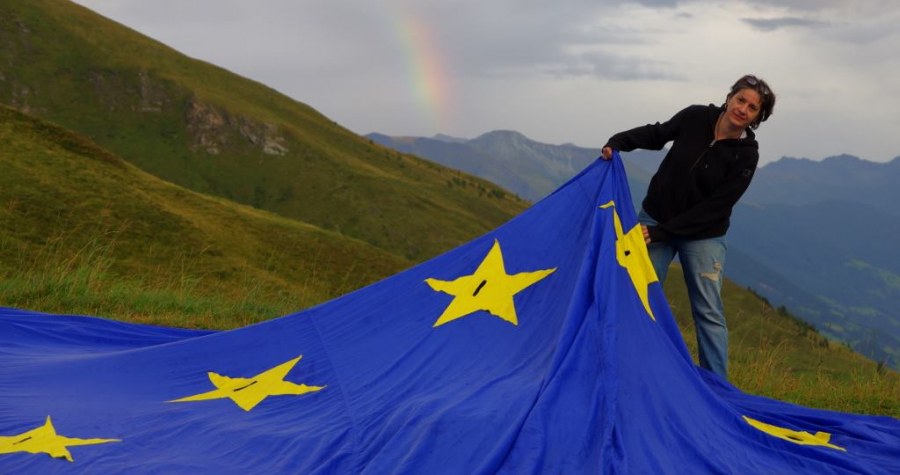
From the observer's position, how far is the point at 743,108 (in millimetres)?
5973

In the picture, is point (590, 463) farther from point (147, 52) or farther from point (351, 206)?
point (147, 52)

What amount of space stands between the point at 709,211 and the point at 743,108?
881mm

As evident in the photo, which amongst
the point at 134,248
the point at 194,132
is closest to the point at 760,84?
the point at 134,248

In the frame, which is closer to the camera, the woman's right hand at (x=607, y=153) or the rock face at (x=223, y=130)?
the woman's right hand at (x=607, y=153)

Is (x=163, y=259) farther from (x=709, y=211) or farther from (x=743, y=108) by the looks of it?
(x=743, y=108)

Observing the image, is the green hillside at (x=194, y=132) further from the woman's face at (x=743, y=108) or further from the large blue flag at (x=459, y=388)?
the woman's face at (x=743, y=108)

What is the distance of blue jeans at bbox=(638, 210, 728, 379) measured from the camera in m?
6.35

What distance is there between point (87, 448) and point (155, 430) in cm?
44

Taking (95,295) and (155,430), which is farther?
(95,295)

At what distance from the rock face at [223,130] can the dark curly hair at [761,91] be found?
77579 mm

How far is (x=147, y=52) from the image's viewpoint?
3317 inches

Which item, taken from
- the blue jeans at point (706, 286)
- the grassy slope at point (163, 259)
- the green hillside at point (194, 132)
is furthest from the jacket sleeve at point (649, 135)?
the green hillside at point (194, 132)

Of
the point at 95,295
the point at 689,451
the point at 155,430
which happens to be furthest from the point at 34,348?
the point at 689,451

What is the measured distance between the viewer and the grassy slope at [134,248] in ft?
32.2
